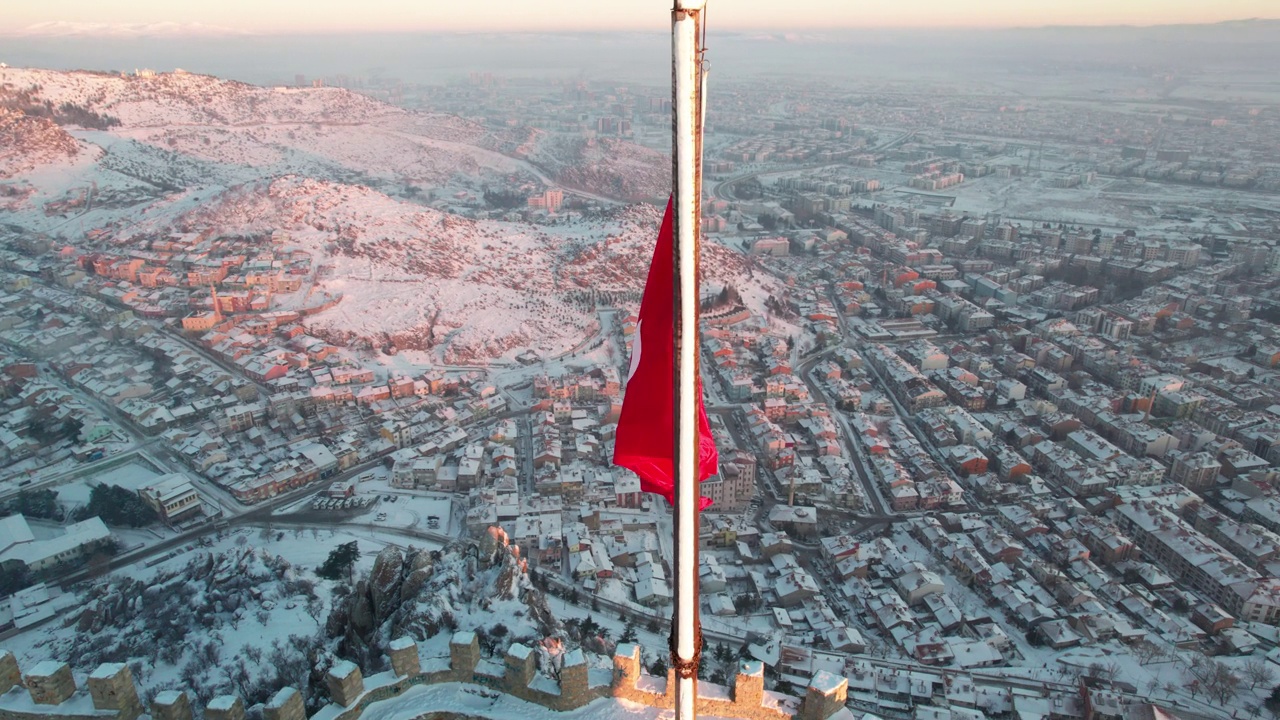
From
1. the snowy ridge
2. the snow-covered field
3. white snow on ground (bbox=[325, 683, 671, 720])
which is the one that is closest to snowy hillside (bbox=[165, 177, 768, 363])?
the snow-covered field

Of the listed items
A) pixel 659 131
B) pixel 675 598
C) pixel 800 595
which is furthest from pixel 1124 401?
pixel 659 131

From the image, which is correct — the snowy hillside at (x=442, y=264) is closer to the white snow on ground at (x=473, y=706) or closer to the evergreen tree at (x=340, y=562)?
the evergreen tree at (x=340, y=562)

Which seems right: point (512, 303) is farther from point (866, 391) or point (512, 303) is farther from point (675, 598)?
point (675, 598)

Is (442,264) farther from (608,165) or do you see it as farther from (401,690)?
(608,165)

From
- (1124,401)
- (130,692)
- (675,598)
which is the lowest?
(1124,401)

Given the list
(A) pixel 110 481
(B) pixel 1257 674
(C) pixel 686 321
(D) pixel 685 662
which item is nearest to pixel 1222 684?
(B) pixel 1257 674

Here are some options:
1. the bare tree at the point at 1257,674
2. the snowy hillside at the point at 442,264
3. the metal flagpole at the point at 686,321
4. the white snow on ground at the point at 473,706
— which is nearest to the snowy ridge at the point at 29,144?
the snowy hillside at the point at 442,264
